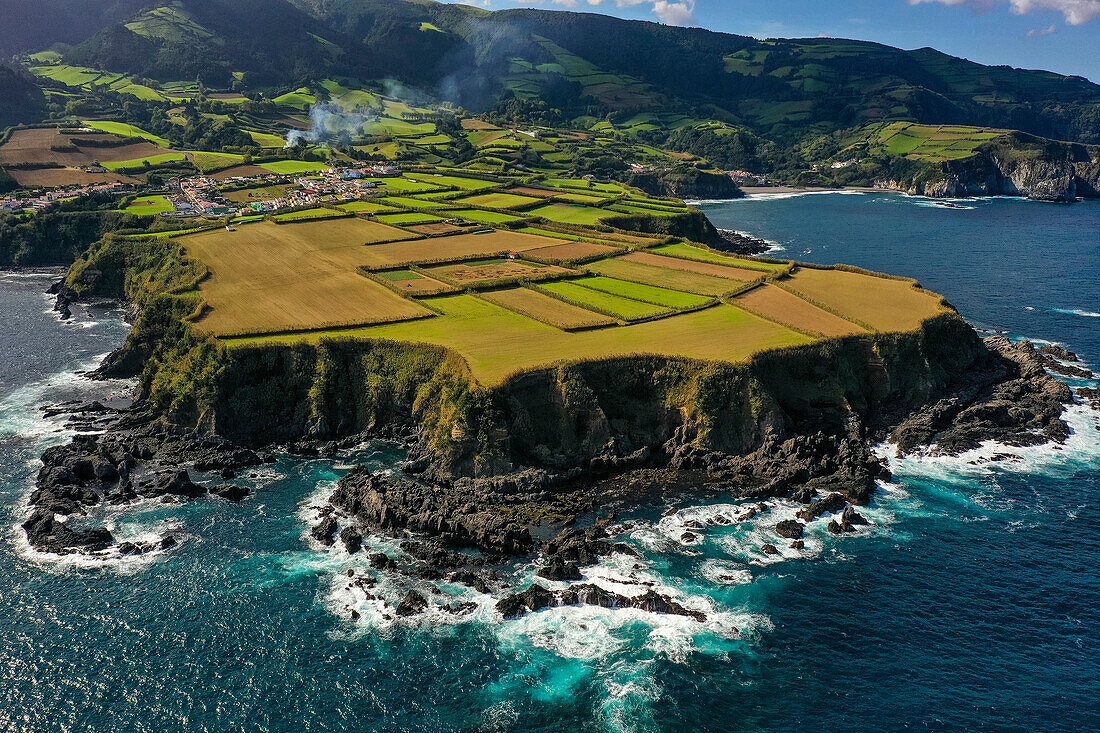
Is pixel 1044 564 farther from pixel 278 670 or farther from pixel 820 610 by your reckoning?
pixel 278 670

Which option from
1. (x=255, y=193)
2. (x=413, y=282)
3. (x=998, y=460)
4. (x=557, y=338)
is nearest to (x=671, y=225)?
(x=413, y=282)

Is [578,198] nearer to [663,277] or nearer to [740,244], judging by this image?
[740,244]

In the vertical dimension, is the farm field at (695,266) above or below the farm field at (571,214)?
below

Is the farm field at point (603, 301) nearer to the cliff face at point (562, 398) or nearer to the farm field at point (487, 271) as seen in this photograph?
the farm field at point (487, 271)

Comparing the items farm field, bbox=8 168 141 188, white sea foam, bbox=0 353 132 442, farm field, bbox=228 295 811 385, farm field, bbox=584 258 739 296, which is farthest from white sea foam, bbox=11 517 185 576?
farm field, bbox=8 168 141 188

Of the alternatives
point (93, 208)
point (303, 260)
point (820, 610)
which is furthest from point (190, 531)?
point (93, 208)

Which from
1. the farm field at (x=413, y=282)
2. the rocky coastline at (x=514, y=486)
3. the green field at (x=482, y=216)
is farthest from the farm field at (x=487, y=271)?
the rocky coastline at (x=514, y=486)
